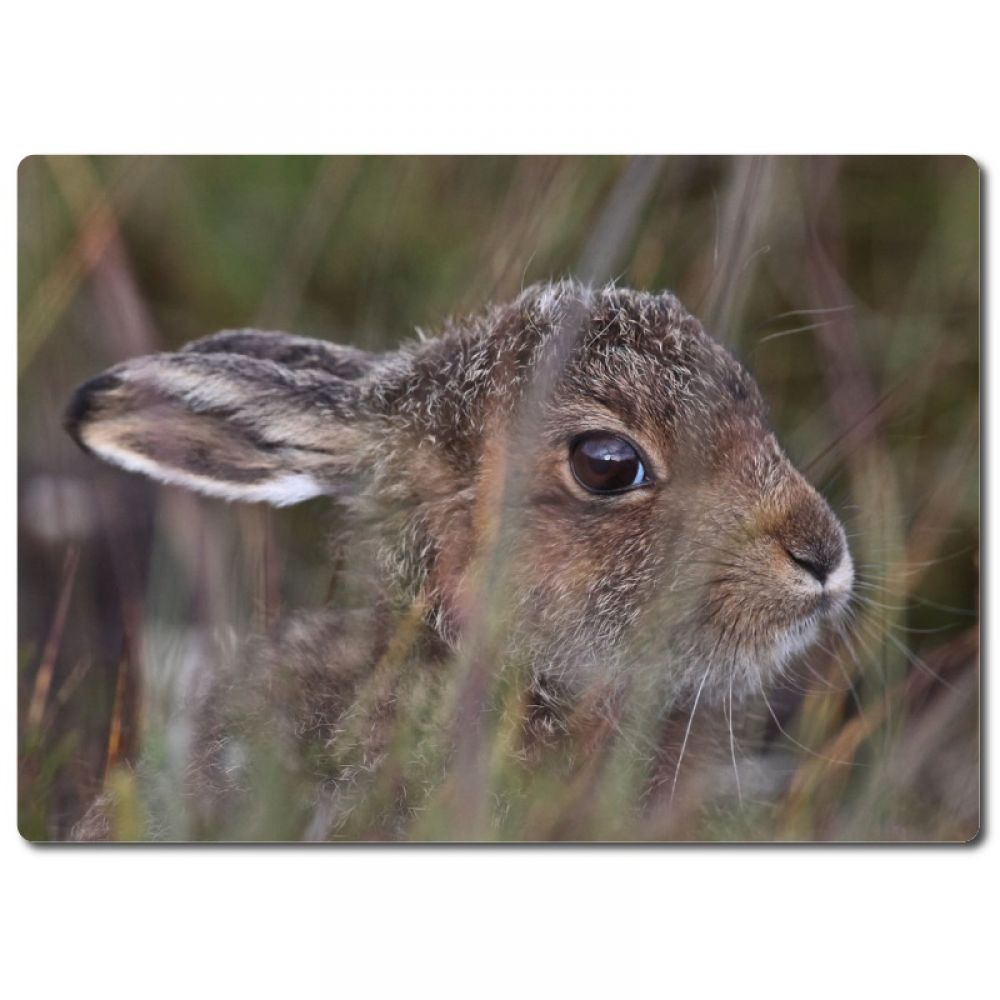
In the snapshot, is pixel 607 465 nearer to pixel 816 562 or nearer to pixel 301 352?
pixel 816 562

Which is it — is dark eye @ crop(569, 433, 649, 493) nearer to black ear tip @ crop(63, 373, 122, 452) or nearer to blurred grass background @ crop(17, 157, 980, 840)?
blurred grass background @ crop(17, 157, 980, 840)

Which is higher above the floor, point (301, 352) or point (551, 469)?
point (301, 352)

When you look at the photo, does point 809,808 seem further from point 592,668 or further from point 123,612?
point 123,612

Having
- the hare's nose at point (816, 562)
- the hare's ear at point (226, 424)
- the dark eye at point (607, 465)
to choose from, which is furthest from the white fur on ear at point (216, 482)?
the hare's nose at point (816, 562)

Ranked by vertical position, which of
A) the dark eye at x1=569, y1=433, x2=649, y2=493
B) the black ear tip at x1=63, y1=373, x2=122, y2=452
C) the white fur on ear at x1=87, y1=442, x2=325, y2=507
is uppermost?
the black ear tip at x1=63, y1=373, x2=122, y2=452

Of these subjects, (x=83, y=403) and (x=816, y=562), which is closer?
(x=816, y=562)

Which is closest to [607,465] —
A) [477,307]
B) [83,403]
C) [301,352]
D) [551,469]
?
[551,469]

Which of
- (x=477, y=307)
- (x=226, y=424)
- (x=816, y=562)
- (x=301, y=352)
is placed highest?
(x=477, y=307)

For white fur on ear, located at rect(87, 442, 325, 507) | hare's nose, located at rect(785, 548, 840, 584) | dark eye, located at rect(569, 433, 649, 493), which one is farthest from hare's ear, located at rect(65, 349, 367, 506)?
hare's nose, located at rect(785, 548, 840, 584)
